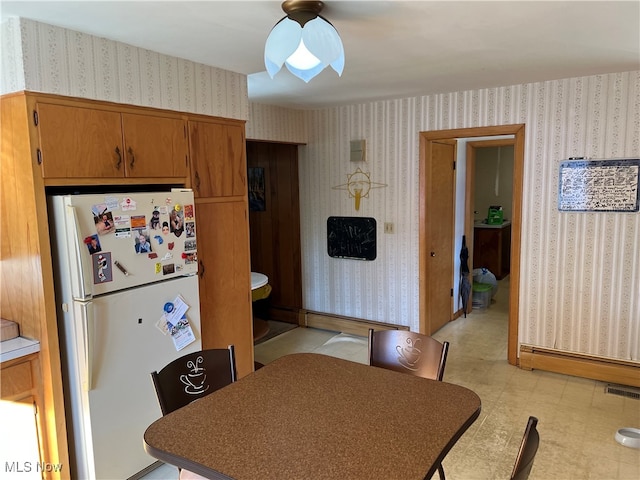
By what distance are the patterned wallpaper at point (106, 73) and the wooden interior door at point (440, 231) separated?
2154mm

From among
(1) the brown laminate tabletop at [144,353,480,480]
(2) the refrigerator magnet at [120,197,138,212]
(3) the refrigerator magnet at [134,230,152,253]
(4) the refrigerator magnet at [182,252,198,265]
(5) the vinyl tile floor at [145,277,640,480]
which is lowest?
(5) the vinyl tile floor at [145,277,640,480]

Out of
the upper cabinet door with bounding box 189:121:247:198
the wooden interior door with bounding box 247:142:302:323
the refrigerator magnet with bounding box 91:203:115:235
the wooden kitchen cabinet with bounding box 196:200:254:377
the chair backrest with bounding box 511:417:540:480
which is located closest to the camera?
the chair backrest with bounding box 511:417:540:480

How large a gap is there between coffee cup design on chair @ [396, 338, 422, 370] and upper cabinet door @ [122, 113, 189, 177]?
1.63 meters

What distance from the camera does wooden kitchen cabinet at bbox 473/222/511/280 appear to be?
23.2 feet

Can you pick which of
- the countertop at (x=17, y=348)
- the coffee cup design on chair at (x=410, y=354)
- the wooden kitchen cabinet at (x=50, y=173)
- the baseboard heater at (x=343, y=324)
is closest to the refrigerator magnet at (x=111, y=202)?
the wooden kitchen cabinet at (x=50, y=173)

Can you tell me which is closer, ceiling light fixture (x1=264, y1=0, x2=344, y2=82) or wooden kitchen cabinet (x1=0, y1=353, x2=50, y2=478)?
ceiling light fixture (x1=264, y1=0, x2=344, y2=82)

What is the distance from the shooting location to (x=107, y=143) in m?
2.32

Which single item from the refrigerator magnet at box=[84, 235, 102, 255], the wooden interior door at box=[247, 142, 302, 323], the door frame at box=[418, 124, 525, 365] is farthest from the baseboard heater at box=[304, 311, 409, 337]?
the refrigerator magnet at box=[84, 235, 102, 255]

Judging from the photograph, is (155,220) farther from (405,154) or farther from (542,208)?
(542,208)

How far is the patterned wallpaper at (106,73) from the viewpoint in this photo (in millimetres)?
2029

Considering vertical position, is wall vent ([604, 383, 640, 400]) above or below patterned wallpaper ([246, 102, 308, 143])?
below

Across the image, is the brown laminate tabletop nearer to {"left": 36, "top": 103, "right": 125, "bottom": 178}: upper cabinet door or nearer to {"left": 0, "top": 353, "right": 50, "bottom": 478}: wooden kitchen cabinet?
{"left": 0, "top": 353, "right": 50, "bottom": 478}: wooden kitchen cabinet

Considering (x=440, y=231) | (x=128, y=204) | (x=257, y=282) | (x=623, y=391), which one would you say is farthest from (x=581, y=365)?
(x=128, y=204)

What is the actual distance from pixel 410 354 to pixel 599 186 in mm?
2268
